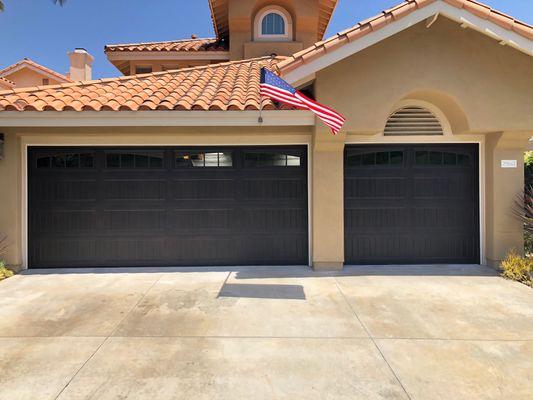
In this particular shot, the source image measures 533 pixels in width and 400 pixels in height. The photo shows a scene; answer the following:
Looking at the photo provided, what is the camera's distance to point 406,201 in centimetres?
783

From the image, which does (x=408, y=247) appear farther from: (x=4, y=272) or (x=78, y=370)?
(x=4, y=272)

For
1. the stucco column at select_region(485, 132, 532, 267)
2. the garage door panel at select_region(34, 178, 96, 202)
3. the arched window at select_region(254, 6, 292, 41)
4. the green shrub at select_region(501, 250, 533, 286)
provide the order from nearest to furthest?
the green shrub at select_region(501, 250, 533, 286)
the stucco column at select_region(485, 132, 532, 267)
the garage door panel at select_region(34, 178, 96, 202)
the arched window at select_region(254, 6, 292, 41)

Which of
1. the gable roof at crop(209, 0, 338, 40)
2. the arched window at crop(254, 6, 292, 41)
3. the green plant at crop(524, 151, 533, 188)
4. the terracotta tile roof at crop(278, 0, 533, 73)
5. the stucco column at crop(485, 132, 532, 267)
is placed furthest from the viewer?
the arched window at crop(254, 6, 292, 41)

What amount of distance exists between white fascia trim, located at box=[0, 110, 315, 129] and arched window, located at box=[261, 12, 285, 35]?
797 cm

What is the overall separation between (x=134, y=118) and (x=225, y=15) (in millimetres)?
8787

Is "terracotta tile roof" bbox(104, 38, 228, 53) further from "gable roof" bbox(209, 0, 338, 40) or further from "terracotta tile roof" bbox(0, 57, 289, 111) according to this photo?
"terracotta tile roof" bbox(0, 57, 289, 111)

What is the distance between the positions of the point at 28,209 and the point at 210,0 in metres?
9.59

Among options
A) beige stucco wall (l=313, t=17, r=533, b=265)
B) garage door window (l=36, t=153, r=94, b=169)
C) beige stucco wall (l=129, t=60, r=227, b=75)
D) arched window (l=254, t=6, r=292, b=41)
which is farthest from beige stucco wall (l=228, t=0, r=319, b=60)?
garage door window (l=36, t=153, r=94, b=169)

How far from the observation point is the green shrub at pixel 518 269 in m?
6.66

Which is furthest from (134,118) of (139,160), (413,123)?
(413,123)

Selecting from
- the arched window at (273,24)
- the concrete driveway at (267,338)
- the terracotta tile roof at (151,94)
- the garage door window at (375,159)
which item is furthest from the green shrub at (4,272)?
the arched window at (273,24)

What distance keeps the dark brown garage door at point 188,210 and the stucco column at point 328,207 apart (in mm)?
467

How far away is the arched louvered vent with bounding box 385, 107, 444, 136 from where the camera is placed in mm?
7785

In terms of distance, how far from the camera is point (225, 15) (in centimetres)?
1357
